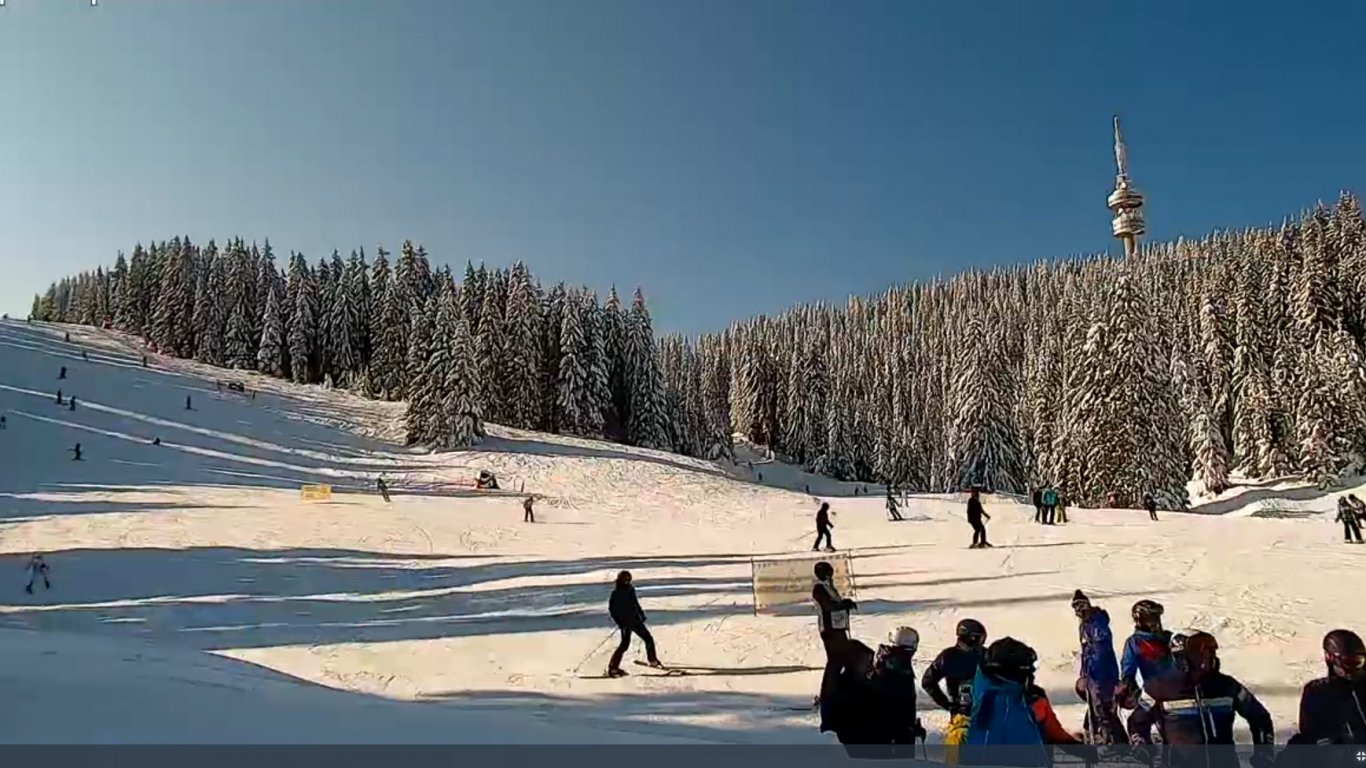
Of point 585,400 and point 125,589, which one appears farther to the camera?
point 585,400

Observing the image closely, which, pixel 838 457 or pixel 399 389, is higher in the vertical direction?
pixel 399 389

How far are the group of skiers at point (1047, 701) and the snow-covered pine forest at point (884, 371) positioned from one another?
42.8 m

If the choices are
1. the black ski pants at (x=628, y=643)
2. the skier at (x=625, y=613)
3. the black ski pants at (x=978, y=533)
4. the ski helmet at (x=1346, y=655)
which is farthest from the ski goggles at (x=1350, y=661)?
the black ski pants at (x=978, y=533)

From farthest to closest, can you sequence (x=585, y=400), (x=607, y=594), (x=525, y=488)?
(x=585, y=400), (x=525, y=488), (x=607, y=594)

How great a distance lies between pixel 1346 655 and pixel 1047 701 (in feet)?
5.83

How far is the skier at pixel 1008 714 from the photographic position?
5.18 m

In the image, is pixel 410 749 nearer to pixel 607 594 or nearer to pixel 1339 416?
pixel 607 594

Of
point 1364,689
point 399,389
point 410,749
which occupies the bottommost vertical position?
point 410,749

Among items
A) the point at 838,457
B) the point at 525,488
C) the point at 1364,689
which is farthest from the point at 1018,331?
the point at 1364,689

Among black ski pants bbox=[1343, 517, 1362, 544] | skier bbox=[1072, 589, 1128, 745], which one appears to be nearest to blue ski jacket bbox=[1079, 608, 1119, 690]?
skier bbox=[1072, 589, 1128, 745]

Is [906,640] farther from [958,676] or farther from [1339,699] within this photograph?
[1339,699]

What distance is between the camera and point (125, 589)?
22141 millimetres

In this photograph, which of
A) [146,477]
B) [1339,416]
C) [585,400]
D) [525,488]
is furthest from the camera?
[585,400]

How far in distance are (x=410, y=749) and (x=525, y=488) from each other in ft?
127
